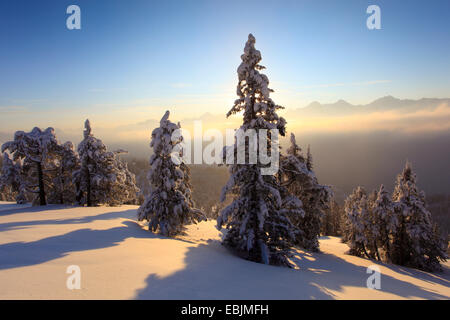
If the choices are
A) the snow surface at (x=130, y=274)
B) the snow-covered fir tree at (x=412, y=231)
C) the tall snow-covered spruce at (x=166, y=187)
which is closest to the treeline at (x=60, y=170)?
the tall snow-covered spruce at (x=166, y=187)

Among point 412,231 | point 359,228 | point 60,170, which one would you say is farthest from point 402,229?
point 60,170

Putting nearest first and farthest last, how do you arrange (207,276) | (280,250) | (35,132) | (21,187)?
(207,276), (280,250), (35,132), (21,187)

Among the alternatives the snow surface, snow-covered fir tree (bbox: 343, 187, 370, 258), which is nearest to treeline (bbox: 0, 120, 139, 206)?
the snow surface

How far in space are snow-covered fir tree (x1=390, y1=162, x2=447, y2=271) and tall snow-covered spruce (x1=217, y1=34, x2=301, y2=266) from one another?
23849 mm

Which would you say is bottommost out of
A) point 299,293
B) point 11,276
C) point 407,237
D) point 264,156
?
point 407,237

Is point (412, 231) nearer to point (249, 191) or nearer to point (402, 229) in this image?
point (402, 229)

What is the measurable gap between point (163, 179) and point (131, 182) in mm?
18112

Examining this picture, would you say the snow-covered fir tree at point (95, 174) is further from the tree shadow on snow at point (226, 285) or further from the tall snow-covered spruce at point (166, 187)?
the tree shadow on snow at point (226, 285)

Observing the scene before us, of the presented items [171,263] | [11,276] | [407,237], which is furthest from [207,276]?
[407,237]

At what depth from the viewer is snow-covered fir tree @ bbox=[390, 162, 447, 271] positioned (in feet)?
92.2

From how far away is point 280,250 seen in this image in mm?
14172

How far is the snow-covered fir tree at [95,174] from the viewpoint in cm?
2550
